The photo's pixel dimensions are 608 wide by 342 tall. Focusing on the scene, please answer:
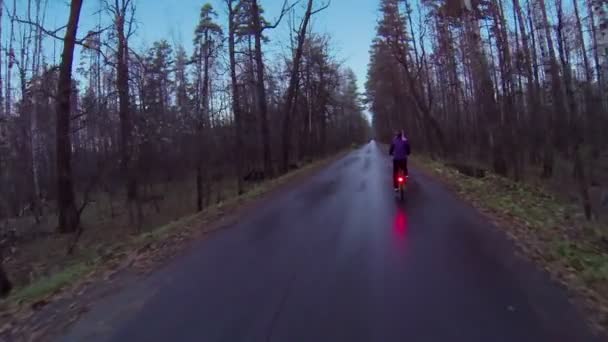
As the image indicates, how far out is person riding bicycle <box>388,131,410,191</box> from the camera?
42.0 feet

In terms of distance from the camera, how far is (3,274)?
9.84 m

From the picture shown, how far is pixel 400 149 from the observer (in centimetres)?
1301

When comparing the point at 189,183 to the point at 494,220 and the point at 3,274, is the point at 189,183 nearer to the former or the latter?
the point at 3,274

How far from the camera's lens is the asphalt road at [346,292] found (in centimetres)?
443

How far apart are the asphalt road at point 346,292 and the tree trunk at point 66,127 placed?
8.95 m

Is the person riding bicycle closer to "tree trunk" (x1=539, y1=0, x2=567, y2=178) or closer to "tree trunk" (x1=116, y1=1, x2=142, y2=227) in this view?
"tree trunk" (x1=116, y1=1, x2=142, y2=227)

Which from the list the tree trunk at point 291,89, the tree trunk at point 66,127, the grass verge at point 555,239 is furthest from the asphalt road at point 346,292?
the tree trunk at point 291,89

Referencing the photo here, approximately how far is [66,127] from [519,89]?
26098mm

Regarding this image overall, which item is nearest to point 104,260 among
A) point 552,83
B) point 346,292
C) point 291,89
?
point 346,292

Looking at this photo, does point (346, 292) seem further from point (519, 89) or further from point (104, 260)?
point (519, 89)

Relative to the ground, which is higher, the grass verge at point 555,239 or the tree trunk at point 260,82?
the tree trunk at point 260,82

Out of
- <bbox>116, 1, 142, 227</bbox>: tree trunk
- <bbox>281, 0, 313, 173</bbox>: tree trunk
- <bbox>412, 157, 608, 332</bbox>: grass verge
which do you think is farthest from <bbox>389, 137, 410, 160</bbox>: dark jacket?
<bbox>281, 0, 313, 173</bbox>: tree trunk

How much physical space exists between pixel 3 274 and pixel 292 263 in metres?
6.82

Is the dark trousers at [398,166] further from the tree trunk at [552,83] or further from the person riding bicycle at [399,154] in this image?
the tree trunk at [552,83]
